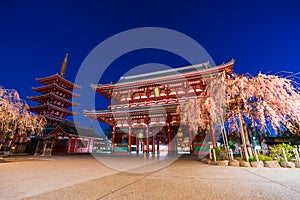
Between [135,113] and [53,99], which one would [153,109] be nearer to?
[135,113]

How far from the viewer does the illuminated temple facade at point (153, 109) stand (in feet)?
47.7

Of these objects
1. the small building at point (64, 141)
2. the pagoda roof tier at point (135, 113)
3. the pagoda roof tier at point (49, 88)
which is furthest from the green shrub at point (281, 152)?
the pagoda roof tier at point (49, 88)

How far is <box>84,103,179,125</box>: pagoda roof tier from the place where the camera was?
13125 millimetres

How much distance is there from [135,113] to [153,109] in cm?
223

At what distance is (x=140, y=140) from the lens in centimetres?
1967

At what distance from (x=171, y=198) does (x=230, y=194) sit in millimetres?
1072

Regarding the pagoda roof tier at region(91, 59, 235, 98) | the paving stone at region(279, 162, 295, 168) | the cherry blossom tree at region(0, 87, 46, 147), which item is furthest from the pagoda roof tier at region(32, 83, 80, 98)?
the paving stone at region(279, 162, 295, 168)

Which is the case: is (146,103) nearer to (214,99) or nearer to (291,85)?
(214,99)

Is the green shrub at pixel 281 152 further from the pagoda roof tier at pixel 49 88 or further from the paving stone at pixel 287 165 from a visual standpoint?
the pagoda roof tier at pixel 49 88

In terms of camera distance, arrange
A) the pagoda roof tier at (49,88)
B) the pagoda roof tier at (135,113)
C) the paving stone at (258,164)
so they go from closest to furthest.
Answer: the paving stone at (258,164) < the pagoda roof tier at (135,113) < the pagoda roof tier at (49,88)

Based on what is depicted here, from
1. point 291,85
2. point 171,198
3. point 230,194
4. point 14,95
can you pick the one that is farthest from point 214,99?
point 14,95

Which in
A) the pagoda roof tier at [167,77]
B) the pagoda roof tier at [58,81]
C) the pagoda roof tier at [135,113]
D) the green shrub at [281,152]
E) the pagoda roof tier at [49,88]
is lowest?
the green shrub at [281,152]

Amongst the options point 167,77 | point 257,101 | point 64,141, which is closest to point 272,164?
point 257,101

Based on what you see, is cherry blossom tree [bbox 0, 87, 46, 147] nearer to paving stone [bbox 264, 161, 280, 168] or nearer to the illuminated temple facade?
the illuminated temple facade
